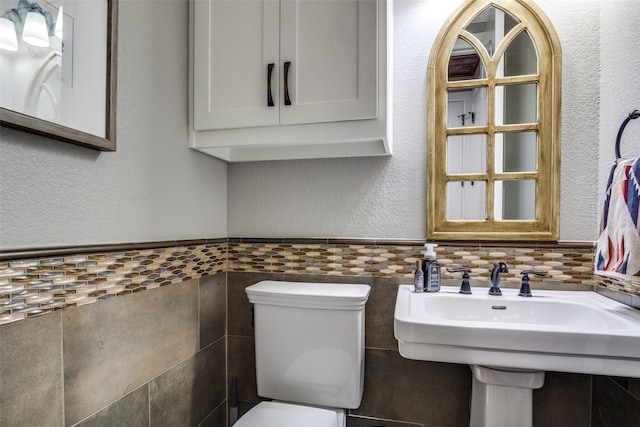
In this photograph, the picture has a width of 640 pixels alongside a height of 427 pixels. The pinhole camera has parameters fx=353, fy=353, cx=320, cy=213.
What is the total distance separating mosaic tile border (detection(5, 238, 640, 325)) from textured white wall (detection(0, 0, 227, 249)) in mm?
51

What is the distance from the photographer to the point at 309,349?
4.31 ft

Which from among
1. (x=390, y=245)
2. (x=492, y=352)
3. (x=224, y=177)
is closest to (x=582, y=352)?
(x=492, y=352)

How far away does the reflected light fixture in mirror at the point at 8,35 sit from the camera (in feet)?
2.38

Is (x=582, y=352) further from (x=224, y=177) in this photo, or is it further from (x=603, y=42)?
(x=224, y=177)

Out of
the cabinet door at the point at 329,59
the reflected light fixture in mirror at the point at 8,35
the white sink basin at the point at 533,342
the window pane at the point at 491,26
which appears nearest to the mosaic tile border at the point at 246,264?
the white sink basin at the point at 533,342

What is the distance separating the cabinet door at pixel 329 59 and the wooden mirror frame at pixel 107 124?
1.70ft

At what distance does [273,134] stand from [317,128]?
17 centimetres

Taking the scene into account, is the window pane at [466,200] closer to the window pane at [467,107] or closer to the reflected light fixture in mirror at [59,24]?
the window pane at [467,107]

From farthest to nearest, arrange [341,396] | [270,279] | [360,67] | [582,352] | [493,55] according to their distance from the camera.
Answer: [270,279] → [493,55] → [341,396] → [360,67] → [582,352]

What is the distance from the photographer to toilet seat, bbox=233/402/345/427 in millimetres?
1160

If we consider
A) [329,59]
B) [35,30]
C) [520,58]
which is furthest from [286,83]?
[520,58]

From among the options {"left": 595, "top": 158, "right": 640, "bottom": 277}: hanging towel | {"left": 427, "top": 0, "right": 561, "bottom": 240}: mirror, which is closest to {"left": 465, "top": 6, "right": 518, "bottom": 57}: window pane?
{"left": 427, "top": 0, "right": 561, "bottom": 240}: mirror

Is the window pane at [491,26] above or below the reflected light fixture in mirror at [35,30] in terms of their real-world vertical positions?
above

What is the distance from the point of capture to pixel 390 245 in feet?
4.81
